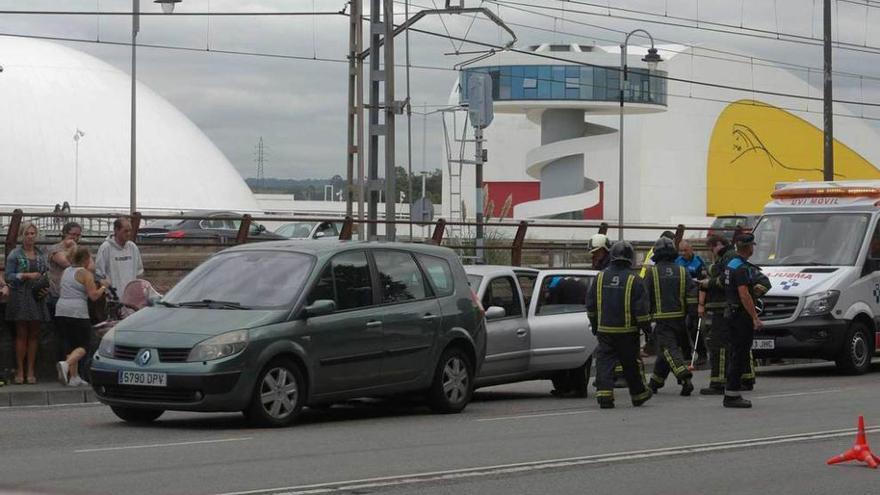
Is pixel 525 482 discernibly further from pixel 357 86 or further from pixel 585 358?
pixel 357 86

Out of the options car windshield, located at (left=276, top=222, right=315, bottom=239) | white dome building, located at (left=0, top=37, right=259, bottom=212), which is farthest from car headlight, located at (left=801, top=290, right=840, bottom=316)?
white dome building, located at (left=0, top=37, right=259, bottom=212)

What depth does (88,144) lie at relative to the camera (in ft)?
303

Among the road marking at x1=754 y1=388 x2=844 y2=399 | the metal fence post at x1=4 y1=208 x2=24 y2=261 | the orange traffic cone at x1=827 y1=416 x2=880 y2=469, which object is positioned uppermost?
the metal fence post at x1=4 y1=208 x2=24 y2=261

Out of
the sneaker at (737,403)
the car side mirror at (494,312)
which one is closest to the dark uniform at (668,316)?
the sneaker at (737,403)

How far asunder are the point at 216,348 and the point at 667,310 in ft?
20.5

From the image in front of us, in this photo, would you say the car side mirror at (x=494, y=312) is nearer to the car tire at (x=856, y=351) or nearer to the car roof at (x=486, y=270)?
the car roof at (x=486, y=270)

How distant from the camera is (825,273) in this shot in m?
21.1

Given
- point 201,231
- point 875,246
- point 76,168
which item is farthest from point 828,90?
point 76,168

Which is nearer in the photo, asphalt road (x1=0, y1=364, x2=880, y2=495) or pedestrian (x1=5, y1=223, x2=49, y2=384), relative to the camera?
asphalt road (x1=0, y1=364, x2=880, y2=495)

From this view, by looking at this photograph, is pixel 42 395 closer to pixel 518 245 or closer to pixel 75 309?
pixel 75 309

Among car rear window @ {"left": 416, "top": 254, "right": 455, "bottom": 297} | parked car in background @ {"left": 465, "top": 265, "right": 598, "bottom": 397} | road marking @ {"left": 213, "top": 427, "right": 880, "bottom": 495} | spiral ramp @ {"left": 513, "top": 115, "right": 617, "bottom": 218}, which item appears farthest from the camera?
spiral ramp @ {"left": 513, "top": 115, "right": 617, "bottom": 218}

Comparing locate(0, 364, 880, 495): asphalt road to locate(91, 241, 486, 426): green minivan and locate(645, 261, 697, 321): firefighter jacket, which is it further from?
locate(645, 261, 697, 321): firefighter jacket

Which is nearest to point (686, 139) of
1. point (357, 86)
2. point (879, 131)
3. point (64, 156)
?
point (879, 131)

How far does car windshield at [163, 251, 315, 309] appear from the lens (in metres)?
13.6
